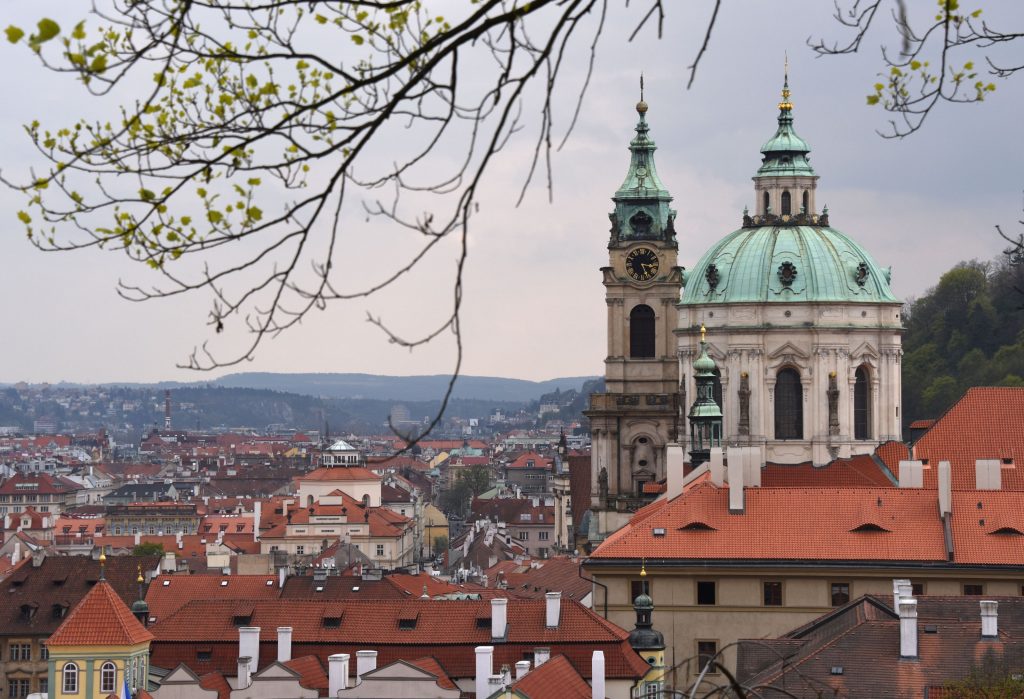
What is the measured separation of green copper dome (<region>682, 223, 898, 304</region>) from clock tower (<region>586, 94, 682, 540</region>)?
6.34m

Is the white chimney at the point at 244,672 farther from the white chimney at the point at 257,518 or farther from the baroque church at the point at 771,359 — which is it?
the white chimney at the point at 257,518

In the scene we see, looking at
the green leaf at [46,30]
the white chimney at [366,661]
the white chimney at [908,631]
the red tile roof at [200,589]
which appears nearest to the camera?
the green leaf at [46,30]

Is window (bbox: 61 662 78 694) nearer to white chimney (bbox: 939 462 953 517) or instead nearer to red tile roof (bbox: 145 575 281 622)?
red tile roof (bbox: 145 575 281 622)

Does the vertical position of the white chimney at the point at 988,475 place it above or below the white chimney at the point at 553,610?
above

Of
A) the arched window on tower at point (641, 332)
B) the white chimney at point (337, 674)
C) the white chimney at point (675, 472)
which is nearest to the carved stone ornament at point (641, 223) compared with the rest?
the arched window on tower at point (641, 332)

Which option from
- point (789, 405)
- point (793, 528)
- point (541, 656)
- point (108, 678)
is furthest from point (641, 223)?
point (541, 656)

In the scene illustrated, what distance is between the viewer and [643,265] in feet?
353

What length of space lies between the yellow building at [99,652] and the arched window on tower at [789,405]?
40.4 m

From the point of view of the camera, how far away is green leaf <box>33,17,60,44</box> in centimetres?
1266

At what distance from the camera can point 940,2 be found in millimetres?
16547

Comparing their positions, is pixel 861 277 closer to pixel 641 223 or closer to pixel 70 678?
pixel 641 223

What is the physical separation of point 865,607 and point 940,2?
33.2m

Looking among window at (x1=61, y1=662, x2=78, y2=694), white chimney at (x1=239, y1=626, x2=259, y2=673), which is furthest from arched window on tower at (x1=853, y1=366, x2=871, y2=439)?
window at (x1=61, y1=662, x2=78, y2=694)

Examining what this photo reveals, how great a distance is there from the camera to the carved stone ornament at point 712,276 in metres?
97.8
